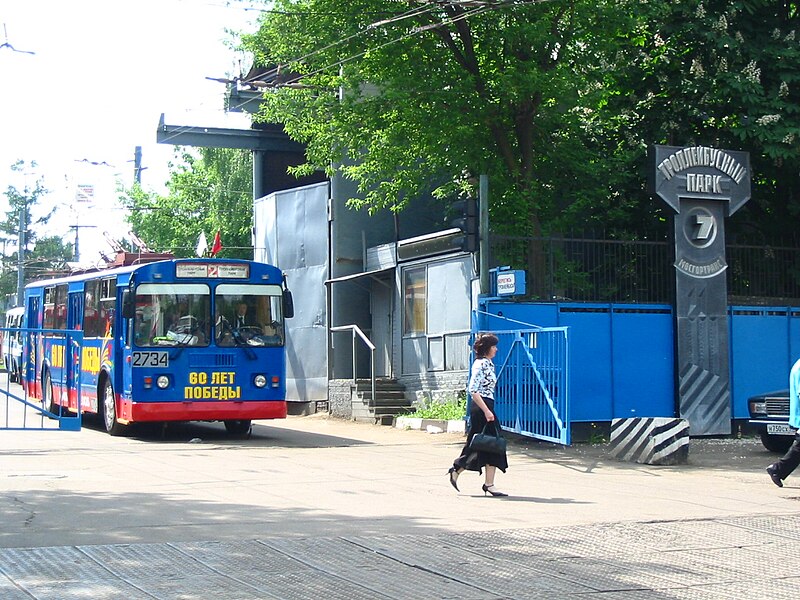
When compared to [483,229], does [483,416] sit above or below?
below

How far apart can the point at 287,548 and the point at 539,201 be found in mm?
13480

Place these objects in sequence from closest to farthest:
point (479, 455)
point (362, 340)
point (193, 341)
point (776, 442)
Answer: point (479, 455), point (776, 442), point (193, 341), point (362, 340)

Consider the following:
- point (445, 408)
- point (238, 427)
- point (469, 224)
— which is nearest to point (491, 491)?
point (469, 224)

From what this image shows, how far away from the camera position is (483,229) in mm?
19188

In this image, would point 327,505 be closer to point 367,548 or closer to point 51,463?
point 367,548

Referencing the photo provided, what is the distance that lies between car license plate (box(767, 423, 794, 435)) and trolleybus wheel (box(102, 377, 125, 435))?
11.0 metres

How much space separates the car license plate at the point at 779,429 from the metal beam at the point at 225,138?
850 inches

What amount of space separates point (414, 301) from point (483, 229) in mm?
7617

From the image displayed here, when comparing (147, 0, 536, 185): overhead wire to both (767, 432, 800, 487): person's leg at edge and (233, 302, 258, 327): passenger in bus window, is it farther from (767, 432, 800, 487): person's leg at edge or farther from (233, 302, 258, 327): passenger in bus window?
(767, 432, 800, 487): person's leg at edge

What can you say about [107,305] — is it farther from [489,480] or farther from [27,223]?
[27,223]

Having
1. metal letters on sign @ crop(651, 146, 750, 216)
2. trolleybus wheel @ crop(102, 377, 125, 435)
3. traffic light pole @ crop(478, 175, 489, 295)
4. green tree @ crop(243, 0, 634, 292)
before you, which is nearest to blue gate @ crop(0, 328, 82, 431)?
trolleybus wheel @ crop(102, 377, 125, 435)

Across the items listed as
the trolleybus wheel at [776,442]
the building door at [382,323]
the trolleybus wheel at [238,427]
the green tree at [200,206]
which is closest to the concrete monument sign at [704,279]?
the trolleybus wheel at [776,442]

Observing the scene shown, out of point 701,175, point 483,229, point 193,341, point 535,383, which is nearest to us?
point 535,383

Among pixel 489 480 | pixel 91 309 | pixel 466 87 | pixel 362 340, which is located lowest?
pixel 489 480
